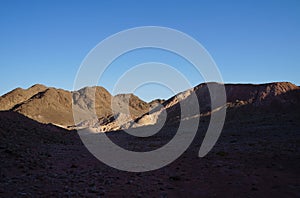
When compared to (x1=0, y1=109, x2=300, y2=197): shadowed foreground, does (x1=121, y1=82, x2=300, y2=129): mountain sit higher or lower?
higher

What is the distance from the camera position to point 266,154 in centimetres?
1769

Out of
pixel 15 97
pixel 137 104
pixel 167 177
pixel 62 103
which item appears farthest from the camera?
pixel 137 104

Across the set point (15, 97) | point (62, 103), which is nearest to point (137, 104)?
point (62, 103)

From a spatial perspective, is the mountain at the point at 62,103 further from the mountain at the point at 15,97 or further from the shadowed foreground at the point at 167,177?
the shadowed foreground at the point at 167,177

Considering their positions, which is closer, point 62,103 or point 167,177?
point 167,177

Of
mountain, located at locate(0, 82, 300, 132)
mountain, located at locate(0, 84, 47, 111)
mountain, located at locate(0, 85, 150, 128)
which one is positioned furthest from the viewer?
mountain, located at locate(0, 84, 47, 111)

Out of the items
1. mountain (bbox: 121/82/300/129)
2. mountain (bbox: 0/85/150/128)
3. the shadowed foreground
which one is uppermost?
mountain (bbox: 0/85/150/128)

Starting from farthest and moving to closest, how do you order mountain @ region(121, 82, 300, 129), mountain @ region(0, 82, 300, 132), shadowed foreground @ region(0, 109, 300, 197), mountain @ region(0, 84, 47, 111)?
mountain @ region(0, 84, 47, 111) → mountain @ region(0, 82, 300, 132) → mountain @ region(121, 82, 300, 129) → shadowed foreground @ region(0, 109, 300, 197)

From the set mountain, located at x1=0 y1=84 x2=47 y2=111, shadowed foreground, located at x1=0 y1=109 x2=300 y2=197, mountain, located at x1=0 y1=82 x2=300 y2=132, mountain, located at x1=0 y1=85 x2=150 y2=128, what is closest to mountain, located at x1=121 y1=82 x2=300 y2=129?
mountain, located at x1=0 y1=82 x2=300 y2=132

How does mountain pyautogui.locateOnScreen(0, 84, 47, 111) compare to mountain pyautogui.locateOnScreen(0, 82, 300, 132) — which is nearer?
mountain pyautogui.locateOnScreen(0, 82, 300, 132)

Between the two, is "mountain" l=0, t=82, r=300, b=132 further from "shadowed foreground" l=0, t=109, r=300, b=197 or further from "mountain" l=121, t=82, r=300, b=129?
"shadowed foreground" l=0, t=109, r=300, b=197

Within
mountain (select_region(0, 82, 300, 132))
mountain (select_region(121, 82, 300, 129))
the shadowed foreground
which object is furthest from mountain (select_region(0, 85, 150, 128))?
the shadowed foreground

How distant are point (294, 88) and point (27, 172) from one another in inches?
2508

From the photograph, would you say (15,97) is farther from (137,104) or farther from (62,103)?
(137,104)
